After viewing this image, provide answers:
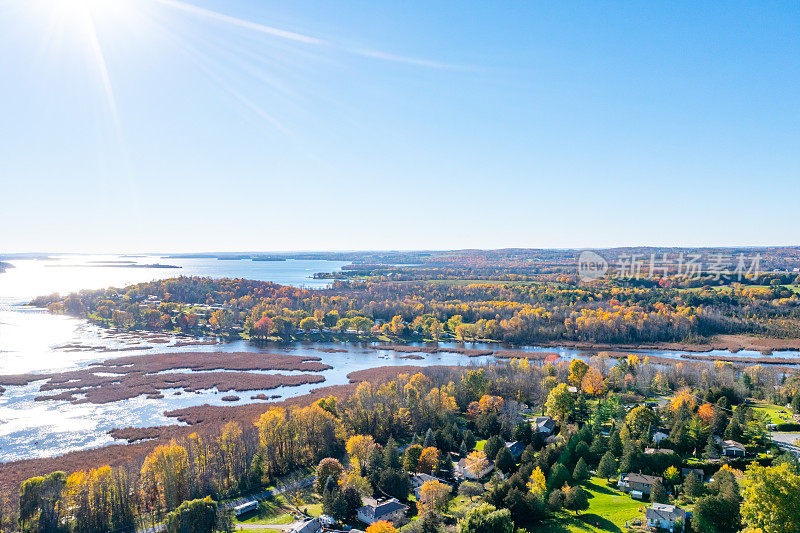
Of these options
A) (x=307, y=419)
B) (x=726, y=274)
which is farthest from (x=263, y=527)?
(x=726, y=274)

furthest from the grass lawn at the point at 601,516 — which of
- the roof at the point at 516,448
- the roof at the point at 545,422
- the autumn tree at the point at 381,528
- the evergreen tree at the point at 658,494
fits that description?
the roof at the point at 545,422

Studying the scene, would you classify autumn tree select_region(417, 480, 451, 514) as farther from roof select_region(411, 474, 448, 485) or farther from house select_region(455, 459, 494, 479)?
house select_region(455, 459, 494, 479)

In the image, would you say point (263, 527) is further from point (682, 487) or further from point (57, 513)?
point (682, 487)

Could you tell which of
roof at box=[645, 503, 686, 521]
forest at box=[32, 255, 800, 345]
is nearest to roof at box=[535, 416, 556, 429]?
roof at box=[645, 503, 686, 521]

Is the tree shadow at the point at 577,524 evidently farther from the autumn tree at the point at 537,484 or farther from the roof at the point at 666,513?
the roof at the point at 666,513

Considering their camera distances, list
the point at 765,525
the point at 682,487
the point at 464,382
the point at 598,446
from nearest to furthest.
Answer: the point at 765,525 → the point at 682,487 → the point at 598,446 → the point at 464,382

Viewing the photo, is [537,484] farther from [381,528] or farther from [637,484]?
[381,528]
